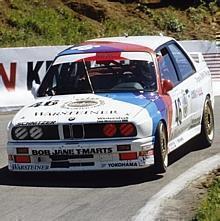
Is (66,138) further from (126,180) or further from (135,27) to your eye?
(135,27)

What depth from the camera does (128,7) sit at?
2900 centimetres

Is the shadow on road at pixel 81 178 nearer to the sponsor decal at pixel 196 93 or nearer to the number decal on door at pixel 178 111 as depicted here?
the number decal on door at pixel 178 111

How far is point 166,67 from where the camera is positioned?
11164 millimetres

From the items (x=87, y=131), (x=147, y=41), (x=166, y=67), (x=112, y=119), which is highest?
(x=147, y=41)

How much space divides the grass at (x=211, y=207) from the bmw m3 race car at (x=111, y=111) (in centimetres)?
112

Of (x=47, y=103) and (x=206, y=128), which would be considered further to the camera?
(x=206, y=128)

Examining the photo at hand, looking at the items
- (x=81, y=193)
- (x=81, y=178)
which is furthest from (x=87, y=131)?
(x=81, y=178)

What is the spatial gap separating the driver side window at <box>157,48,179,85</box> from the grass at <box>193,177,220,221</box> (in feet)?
7.58

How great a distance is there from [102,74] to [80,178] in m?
1.39

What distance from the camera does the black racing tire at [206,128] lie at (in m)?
12.0

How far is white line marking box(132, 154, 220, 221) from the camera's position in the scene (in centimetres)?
815

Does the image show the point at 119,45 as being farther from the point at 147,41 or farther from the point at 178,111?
the point at 178,111

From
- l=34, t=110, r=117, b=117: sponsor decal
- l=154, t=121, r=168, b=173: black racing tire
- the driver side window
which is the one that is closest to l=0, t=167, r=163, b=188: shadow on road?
l=154, t=121, r=168, b=173: black racing tire

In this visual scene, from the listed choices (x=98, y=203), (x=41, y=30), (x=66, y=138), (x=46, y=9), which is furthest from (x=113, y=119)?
(x=46, y=9)
